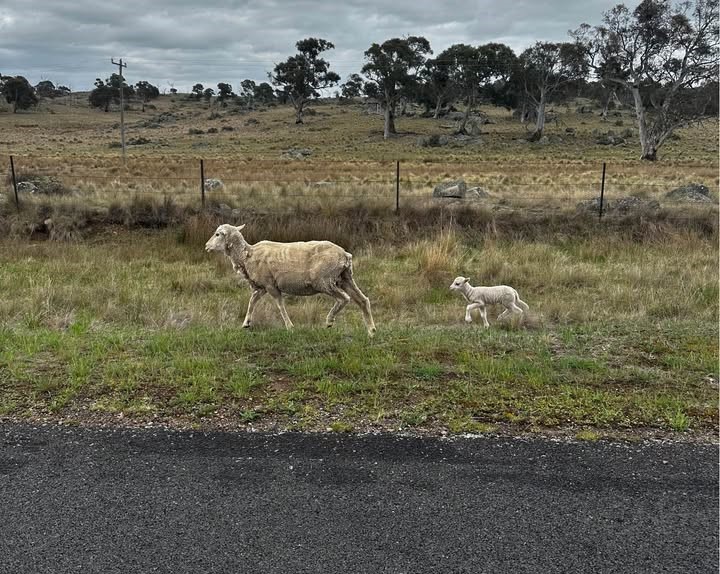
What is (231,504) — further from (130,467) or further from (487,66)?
(487,66)

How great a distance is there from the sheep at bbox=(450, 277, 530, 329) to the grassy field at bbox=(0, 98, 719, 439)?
0.30 metres

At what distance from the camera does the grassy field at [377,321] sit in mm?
5129

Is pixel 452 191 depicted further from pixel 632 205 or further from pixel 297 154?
pixel 297 154

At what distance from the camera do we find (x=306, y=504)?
3.74 meters

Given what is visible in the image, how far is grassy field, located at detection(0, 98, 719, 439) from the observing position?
16.8ft

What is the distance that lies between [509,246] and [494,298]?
5.98 m

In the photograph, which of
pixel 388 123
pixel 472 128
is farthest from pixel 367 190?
pixel 472 128

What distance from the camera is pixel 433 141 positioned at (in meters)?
64.0

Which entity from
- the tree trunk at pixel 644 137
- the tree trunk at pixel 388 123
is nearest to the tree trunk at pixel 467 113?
the tree trunk at pixel 388 123

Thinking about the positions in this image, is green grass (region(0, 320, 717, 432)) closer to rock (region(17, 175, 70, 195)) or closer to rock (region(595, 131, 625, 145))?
rock (region(17, 175, 70, 195))

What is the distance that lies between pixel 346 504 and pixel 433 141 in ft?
206

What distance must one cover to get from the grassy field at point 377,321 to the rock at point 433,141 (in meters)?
42.2

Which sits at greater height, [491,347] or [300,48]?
[300,48]

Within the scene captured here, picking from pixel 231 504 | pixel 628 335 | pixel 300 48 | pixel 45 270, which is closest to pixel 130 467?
pixel 231 504
